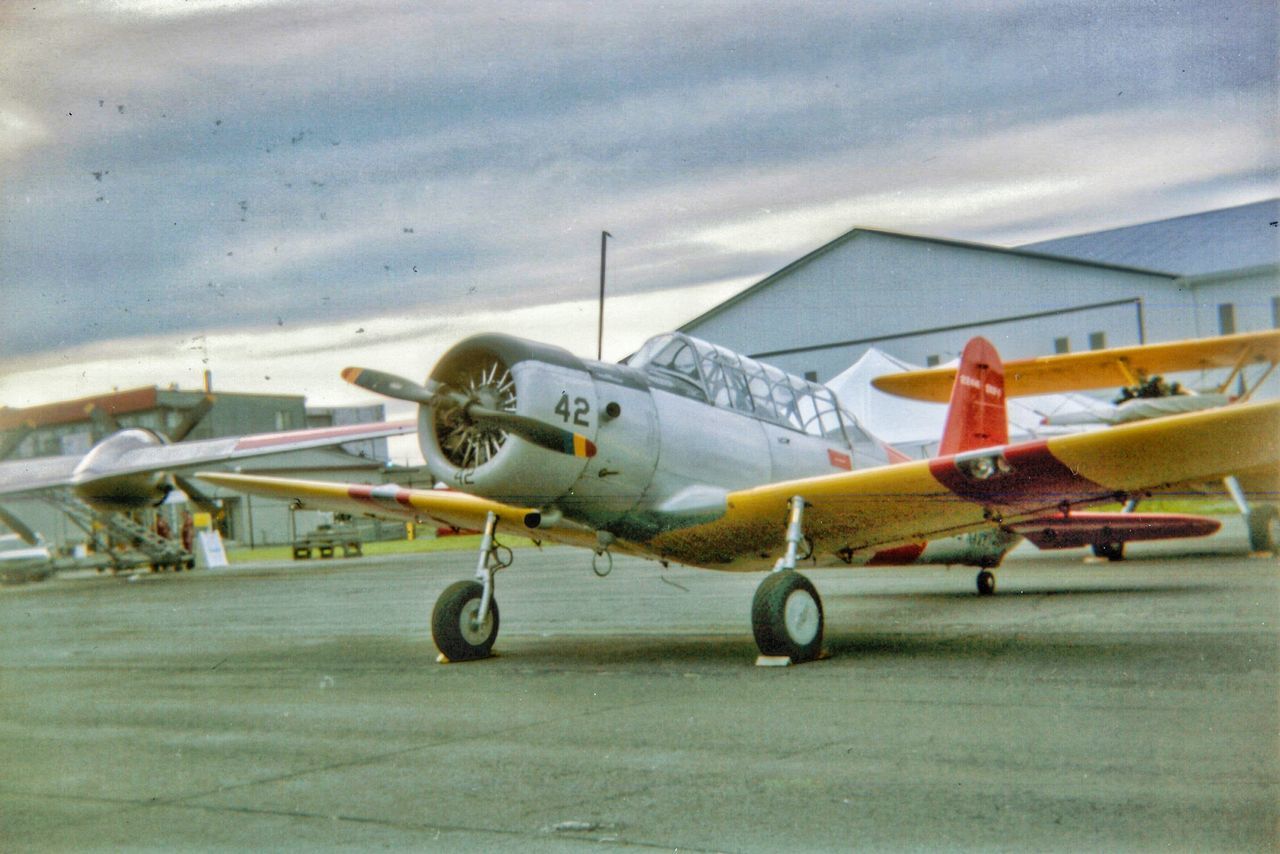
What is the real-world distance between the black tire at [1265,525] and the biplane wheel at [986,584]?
480cm

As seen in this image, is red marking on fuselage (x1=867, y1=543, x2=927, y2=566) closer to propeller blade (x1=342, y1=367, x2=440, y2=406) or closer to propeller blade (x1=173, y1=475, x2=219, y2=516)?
propeller blade (x1=342, y1=367, x2=440, y2=406)

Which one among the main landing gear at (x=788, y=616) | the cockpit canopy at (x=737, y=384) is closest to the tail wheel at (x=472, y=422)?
the cockpit canopy at (x=737, y=384)

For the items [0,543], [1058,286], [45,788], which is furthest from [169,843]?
[0,543]

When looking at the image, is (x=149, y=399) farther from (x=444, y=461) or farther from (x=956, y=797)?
(x=956, y=797)

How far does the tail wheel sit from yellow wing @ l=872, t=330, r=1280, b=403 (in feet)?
30.0

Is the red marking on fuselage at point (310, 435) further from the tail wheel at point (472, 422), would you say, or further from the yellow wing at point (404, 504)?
the tail wheel at point (472, 422)

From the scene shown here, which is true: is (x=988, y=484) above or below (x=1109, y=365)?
below

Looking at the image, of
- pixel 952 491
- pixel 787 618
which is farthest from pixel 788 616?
pixel 952 491

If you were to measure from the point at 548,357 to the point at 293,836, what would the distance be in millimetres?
4193

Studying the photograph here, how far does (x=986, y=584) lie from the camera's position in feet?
38.0

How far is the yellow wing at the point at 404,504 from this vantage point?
27.2ft

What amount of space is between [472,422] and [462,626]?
1.58 meters

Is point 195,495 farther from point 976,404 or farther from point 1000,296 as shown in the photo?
point 976,404

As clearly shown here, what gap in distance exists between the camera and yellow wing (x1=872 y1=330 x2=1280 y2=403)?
44.6 ft
